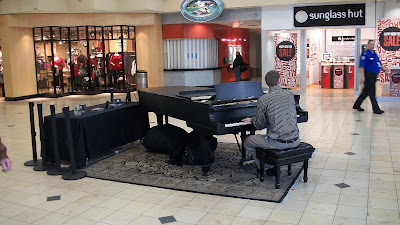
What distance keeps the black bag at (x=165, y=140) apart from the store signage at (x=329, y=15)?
8.87 m

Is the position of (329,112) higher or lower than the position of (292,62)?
lower

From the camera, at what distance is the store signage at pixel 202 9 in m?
11.1

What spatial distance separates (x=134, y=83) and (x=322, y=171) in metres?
12.5

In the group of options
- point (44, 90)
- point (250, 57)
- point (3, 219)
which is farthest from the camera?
point (250, 57)

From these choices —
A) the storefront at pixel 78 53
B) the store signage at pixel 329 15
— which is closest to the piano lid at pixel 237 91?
the store signage at pixel 329 15

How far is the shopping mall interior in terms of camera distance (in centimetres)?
477

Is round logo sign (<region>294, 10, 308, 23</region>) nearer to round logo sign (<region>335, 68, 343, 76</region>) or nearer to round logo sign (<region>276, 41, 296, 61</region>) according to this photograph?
round logo sign (<region>276, 41, 296, 61</region>)

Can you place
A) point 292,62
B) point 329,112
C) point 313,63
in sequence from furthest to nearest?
point 313,63, point 292,62, point 329,112

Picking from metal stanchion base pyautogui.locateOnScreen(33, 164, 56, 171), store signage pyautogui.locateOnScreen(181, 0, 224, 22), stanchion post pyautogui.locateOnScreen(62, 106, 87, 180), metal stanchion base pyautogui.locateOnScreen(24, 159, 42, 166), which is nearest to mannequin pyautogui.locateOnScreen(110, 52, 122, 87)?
store signage pyautogui.locateOnScreen(181, 0, 224, 22)

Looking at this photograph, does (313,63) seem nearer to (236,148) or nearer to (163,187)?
(236,148)

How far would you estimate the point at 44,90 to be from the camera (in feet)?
54.3

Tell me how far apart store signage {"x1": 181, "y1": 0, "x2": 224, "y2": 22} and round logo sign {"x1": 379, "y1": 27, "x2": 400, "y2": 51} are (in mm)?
5021

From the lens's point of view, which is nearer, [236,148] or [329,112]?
[236,148]

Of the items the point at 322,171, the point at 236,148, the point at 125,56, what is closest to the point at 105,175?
the point at 236,148
